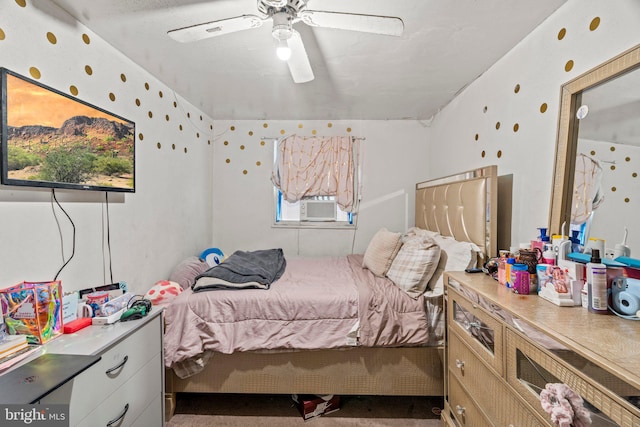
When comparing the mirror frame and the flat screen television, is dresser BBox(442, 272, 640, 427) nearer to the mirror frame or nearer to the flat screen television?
the mirror frame

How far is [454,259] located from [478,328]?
718 millimetres

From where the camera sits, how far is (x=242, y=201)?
3.76 metres

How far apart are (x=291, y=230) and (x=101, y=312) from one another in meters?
2.39

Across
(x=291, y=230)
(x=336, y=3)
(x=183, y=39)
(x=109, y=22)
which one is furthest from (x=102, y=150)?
(x=291, y=230)

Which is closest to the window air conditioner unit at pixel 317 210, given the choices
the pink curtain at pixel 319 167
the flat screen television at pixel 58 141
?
the pink curtain at pixel 319 167

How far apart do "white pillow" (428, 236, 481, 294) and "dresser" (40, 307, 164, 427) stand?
1.75 m

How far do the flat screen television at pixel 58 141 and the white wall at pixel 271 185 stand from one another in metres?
1.78

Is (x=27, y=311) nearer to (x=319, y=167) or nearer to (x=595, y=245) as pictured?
(x=595, y=245)

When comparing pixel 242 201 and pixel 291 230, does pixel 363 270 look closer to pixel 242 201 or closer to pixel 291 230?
pixel 291 230

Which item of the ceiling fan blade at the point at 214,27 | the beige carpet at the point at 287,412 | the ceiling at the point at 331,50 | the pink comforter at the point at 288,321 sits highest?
the ceiling at the point at 331,50

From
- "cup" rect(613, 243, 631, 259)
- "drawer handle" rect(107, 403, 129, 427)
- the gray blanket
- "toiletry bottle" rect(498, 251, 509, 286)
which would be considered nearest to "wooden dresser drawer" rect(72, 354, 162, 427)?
"drawer handle" rect(107, 403, 129, 427)

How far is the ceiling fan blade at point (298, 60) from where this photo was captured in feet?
5.07

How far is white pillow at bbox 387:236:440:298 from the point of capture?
205 centimetres

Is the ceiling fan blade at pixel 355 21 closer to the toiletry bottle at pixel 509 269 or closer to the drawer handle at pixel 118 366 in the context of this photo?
the toiletry bottle at pixel 509 269
